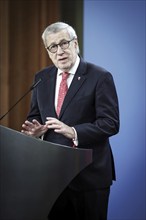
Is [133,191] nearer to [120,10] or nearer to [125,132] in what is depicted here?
[125,132]

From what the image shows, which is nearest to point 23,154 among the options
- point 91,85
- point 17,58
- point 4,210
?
point 4,210

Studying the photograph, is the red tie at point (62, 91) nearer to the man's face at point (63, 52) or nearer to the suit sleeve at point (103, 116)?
the man's face at point (63, 52)

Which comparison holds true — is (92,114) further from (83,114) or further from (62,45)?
(62,45)

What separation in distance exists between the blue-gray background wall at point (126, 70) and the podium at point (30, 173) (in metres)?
1.38

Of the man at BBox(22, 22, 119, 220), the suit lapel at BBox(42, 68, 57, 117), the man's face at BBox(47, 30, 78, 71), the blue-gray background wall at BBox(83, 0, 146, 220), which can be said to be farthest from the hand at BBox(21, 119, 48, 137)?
the blue-gray background wall at BBox(83, 0, 146, 220)

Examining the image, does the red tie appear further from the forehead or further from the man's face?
the forehead

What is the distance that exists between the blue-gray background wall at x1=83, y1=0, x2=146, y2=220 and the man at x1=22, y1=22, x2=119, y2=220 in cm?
75

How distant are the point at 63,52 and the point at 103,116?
346 millimetres

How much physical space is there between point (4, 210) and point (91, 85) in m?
0.77

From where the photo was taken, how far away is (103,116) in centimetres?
168

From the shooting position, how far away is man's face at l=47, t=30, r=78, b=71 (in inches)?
68.6

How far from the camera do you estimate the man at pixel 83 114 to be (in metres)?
1.70

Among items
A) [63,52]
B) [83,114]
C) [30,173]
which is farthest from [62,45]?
[30,173]

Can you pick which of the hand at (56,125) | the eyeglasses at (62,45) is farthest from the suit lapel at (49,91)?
the hand at (56,125)
